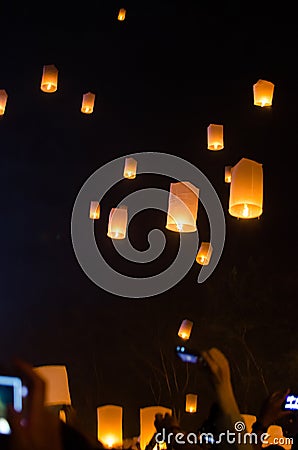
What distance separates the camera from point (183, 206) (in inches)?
235

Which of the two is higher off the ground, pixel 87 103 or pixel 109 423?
pixel 87 103

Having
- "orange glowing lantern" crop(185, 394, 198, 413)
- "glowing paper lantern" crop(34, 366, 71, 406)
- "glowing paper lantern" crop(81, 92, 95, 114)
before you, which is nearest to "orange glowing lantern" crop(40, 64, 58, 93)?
"glowing paper lantern" crop(81, 92, 95, 114)

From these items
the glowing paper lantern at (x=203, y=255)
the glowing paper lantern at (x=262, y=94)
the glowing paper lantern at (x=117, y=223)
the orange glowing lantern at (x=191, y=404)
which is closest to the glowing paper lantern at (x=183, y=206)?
the glowing paper lantern at (x=262, y=94)

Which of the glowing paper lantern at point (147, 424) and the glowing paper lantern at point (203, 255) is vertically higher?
the glowing paper lantern at point (203, 255)

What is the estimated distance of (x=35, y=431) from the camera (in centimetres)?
115

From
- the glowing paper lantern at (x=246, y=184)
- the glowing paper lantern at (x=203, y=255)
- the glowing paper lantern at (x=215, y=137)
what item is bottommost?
the glowing paper lantern at (x=246, y=184)

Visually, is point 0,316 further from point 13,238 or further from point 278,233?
point 278,233

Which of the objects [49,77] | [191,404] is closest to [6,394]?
[49,77]

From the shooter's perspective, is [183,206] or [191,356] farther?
[183,206]

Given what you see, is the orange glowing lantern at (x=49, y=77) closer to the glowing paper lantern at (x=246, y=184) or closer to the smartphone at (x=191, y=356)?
the glowing paper lantern at (x=246, y=184)

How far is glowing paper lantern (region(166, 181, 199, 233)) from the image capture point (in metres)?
5.89

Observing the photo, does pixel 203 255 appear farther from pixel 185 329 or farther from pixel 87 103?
pixel 87 103

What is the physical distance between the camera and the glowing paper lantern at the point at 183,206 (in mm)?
5891

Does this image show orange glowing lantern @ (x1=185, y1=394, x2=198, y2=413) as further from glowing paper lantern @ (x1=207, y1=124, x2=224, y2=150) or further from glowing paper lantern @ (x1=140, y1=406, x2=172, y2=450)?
glowing paper lantern @ (x1=207, y1=124, x2=224, y2=150)
